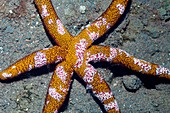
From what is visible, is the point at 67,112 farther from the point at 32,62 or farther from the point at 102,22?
the point at 102,22

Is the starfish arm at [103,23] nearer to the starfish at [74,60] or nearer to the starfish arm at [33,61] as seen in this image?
the starfish at [74,60]

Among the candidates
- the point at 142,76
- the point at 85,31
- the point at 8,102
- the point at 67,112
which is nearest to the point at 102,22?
the point at 85,31

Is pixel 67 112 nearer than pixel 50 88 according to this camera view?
No

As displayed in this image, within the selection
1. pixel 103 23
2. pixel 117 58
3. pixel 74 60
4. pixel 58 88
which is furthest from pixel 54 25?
pixel 117 58

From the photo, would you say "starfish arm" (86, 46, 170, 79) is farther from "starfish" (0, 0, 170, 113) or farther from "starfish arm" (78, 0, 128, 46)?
"starfish arm" (78, 0, 128, 46)

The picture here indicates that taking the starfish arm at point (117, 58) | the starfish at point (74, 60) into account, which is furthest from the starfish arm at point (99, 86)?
the starfish arm at point (117, 58)

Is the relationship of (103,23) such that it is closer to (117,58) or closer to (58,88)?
(117,58)

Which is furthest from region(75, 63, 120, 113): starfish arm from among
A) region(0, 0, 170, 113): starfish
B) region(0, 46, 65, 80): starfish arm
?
region(0, 46, 65, 80): starfish arm
